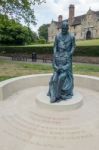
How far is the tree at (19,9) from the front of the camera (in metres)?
19.5

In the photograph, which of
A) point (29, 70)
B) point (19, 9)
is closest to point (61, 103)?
point (29, 70)

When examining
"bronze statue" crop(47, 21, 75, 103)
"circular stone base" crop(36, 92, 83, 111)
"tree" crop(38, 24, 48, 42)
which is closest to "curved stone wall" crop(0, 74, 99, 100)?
"circular stone base" crop(36, 92, 83, 111)

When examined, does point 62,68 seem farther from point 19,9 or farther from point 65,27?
point 19,9

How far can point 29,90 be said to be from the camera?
864 centimetres

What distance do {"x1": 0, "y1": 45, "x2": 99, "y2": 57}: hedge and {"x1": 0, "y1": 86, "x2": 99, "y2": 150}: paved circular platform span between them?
→ 1898 cm

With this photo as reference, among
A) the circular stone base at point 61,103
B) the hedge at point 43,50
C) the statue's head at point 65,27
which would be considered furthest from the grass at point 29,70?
the hedge at point 43,50

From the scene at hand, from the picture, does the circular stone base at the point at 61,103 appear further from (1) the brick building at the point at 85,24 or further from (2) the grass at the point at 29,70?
(1) the brick building at the point at 85,24

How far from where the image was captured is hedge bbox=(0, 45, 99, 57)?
25.6m

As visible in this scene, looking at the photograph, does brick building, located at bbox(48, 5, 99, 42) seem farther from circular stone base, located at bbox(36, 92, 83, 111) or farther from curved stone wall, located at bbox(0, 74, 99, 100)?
circular stone base, located at bbox(36, 92, 83, 111)

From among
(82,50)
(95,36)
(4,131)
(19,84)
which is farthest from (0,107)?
(95,36)

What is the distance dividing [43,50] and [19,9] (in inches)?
425

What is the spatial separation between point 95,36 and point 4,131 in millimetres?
53067

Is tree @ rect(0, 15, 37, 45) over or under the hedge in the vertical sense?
over

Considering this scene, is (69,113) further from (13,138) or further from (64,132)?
(13,138)
